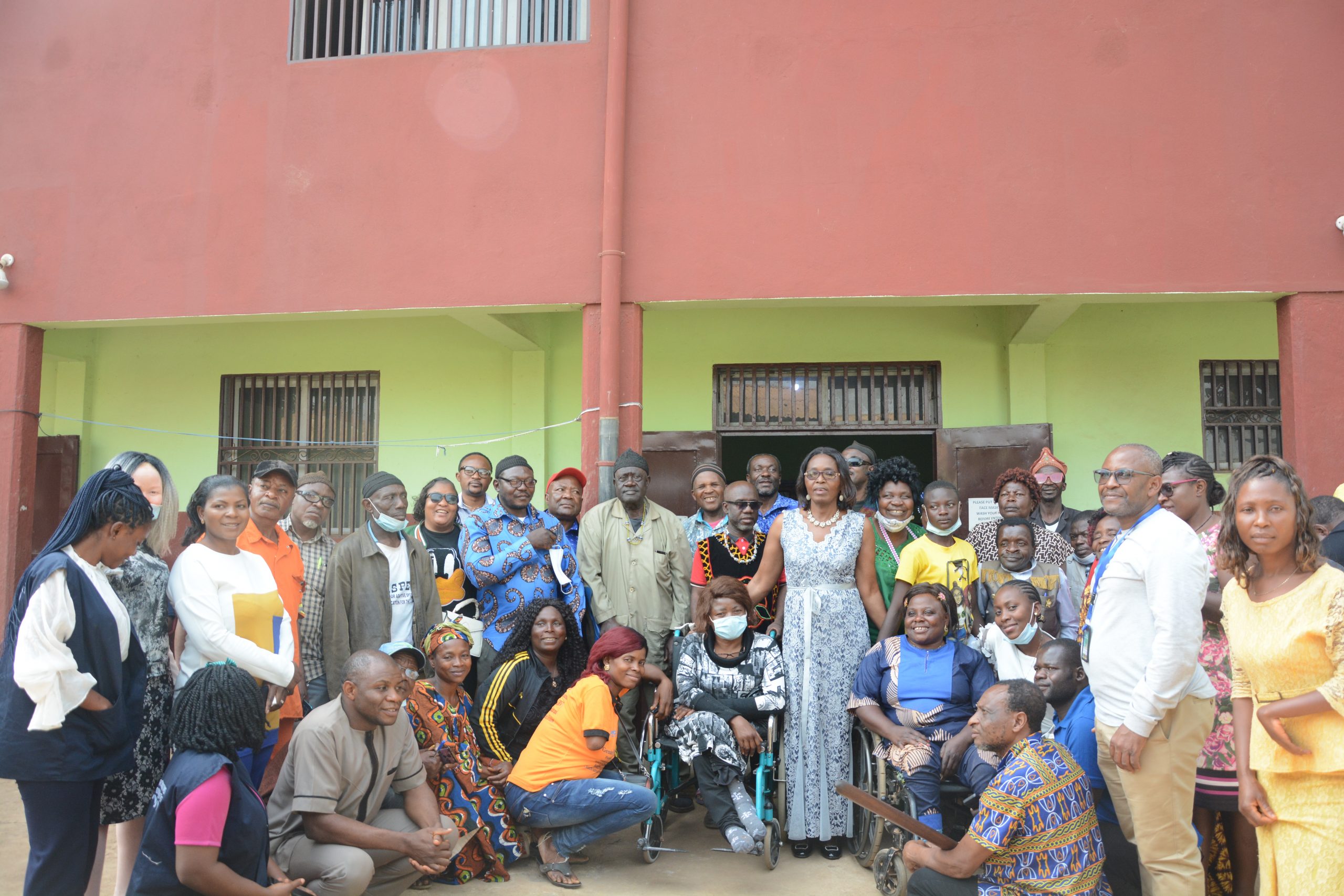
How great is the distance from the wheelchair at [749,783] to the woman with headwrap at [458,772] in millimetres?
624

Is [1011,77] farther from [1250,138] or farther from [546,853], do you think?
[546,853]

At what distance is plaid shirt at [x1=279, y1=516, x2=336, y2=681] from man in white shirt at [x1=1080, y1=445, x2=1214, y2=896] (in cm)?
320

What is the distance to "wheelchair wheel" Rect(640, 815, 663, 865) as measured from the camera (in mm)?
4250

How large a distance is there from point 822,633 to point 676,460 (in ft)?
10.8

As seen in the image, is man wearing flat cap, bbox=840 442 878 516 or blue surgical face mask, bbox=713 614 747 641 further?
man wearing flat cap, bbox=840 442 878 516

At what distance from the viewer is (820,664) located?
443 cm

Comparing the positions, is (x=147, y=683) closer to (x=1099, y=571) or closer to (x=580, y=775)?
(x=580, y=775)

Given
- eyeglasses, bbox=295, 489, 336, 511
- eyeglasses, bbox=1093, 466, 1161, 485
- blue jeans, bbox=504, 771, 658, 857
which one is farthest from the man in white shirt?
eyeglasses, bbox=295, 489, 336, 511

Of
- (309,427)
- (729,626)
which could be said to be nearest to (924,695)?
(729,626)

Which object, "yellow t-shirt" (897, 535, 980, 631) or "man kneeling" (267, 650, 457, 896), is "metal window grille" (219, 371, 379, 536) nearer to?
"man kneeling" (267, 650, 457, 896)

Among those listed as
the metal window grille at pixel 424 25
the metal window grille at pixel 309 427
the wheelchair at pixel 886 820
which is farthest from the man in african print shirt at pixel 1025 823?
the metal window grille at pixel 309 427

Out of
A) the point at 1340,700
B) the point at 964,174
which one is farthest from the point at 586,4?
the point at 1340,700

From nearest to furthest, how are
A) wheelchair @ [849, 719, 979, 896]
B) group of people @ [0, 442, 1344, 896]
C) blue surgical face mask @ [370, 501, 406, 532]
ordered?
group of people @ [0, 442, 1344, 896] < wheelchair @ [849, 719, 979, 896] < blue surgical face mask @ [370, 501, 406, 532]

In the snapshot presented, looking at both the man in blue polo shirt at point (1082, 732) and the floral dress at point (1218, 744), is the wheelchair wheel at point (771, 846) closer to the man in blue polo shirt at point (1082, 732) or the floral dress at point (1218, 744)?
the man in blue polo shirt at point (1082, 732)
